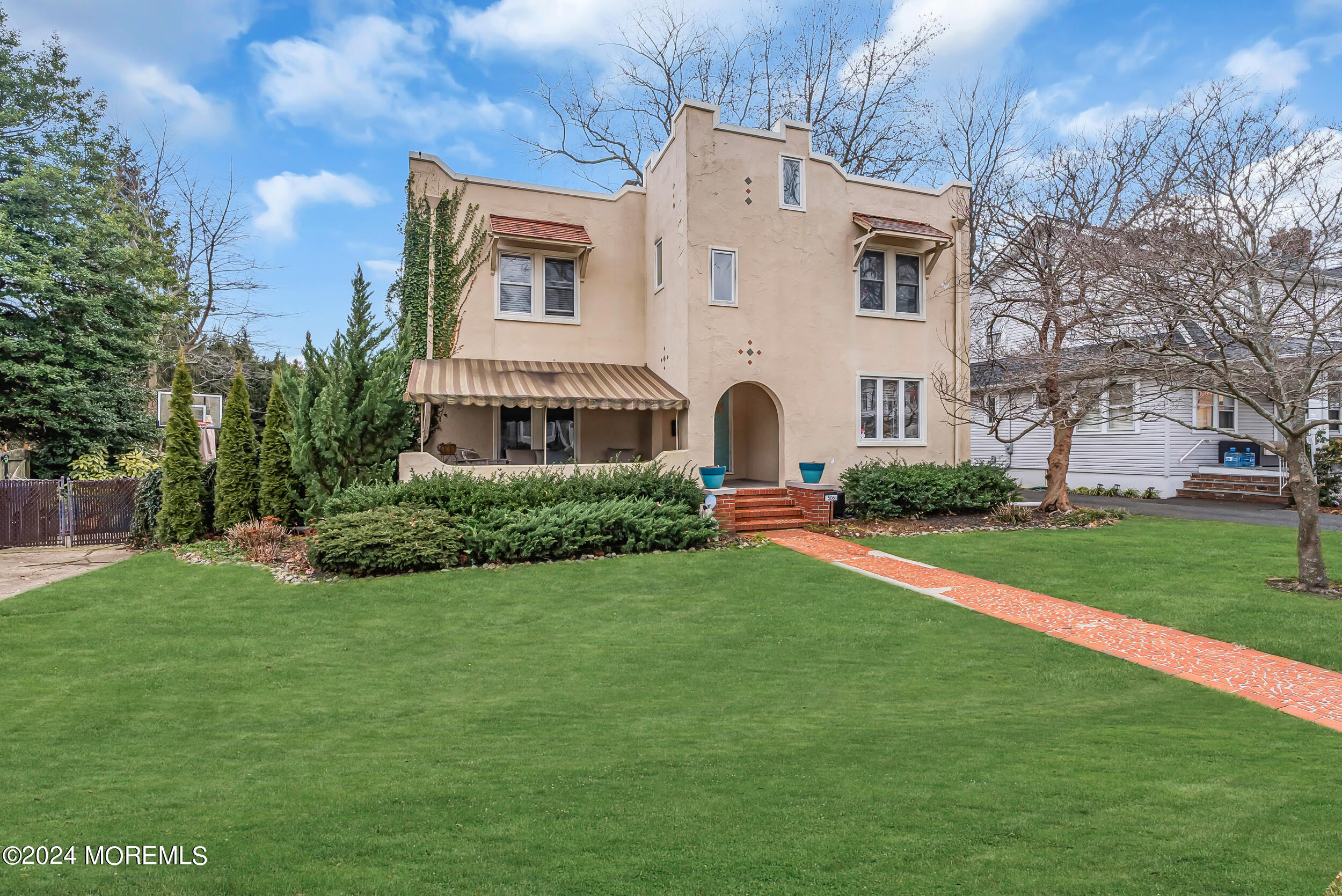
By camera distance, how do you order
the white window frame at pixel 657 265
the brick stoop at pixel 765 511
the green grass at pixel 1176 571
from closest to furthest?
the green grass at pixel 1176 571
the brick stoop at pixel 765 511
the white window frame at pixel 657 265

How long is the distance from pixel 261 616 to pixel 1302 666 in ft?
40.7

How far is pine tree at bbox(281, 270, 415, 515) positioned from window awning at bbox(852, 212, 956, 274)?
12.5 metres

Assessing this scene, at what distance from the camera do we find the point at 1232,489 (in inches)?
912

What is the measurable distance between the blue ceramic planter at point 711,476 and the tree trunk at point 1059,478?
9715 millimetres

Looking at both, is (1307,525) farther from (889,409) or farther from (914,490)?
(889,409)

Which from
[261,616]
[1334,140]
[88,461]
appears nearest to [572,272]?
[261,616]

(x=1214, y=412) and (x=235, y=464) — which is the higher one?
(x=1214, y=412)

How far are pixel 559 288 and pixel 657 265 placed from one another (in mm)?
2846

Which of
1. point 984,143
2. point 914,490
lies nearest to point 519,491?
point 914,490

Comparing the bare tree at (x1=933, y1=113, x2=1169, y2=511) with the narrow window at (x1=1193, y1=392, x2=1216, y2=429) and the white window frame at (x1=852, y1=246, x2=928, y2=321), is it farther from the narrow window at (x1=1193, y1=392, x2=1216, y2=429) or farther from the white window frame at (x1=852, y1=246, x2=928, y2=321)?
the narrow window at (x1=1193, y1=392, x2=1216, y2=429)

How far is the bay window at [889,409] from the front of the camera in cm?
1931

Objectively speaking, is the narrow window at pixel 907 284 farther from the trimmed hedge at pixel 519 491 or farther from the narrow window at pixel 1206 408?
the narrow window at pixel 1206 408

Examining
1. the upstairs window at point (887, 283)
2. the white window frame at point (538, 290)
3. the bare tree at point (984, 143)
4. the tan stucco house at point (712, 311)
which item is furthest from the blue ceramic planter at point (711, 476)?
the bare tree at point (984, 143)

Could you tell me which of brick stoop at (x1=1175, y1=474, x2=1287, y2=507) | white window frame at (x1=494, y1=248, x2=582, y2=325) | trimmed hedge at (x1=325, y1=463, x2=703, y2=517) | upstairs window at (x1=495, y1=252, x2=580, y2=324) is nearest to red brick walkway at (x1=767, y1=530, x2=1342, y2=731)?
trimmed hedge at (x1=325, y1=463, x2=703, y2=517)
